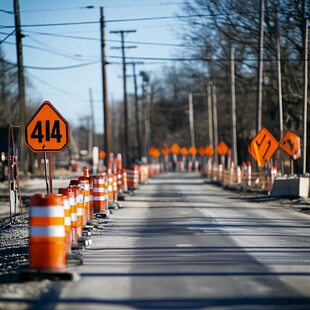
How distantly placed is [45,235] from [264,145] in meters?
24.9

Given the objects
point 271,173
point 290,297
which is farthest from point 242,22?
A: point 290,297

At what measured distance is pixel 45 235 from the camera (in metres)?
10.1

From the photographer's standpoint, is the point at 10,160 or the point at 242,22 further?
the point at 242,22

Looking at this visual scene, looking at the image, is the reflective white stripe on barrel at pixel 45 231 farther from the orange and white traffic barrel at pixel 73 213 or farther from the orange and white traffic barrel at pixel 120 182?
the orange and white traffic barrel at pixel 120 182

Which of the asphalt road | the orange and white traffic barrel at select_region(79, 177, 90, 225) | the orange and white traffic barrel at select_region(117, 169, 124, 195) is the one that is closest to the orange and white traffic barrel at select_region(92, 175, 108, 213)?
the asphalt road

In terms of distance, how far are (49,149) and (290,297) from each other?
8.17 meters

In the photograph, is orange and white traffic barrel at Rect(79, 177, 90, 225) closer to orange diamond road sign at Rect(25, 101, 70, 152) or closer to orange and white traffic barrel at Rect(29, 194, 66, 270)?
orange diamond road sign at Rect(25, 101, 70, 152)

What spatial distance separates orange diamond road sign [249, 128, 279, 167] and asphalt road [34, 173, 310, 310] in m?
14.5

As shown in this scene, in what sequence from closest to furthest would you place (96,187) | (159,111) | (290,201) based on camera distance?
(96,187)
(290,201)
(159,111)

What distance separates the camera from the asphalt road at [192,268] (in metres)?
8.80

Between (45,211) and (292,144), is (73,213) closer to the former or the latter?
(45,211)

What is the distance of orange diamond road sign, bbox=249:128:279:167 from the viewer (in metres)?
34.1

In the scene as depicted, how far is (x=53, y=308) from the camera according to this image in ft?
27.7

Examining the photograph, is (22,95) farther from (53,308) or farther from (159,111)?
(159,111)
